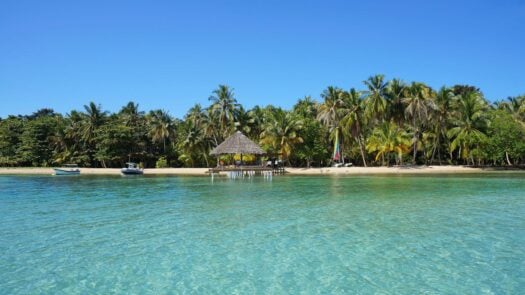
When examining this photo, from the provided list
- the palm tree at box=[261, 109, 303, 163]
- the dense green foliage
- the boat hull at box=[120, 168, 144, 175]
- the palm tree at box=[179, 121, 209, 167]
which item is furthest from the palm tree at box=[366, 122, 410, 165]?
the boat hull at box=[120, 168, 144, 175]

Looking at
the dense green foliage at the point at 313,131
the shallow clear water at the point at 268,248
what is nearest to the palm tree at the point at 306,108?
the dense green foliage at the point at 313,131

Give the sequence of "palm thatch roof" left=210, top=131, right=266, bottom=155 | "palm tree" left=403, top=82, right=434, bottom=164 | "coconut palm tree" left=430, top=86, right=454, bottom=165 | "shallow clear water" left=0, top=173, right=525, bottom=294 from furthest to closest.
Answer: "coconut palm tree" left=430, top=86, right=454, bottom=165, "palm tree" left=403, top=82, right=434, bottom=164, "palm thatch roof" left=210, top=131, right=266, bottom=155, "shallow clear water" left=0, top=173, right=525, bottom=294

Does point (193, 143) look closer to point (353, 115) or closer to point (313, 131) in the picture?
point (313, 131)

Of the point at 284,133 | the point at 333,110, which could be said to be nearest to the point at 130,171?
the point at 284,133

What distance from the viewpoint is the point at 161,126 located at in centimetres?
5603

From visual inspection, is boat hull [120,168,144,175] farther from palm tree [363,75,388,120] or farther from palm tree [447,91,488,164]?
palm tree [447,91,488,164]

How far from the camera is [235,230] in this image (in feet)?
37.3

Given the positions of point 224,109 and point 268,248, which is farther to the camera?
point 224,109

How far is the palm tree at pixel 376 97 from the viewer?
4238 centimetres

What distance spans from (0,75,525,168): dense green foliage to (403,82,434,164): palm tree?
0.33 ft

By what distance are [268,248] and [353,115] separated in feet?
117

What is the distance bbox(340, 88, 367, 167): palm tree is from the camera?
43.4m

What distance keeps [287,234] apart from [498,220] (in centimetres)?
630

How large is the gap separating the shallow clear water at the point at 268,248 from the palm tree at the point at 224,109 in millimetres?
32641
